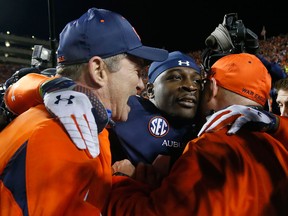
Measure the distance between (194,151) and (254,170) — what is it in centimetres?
25

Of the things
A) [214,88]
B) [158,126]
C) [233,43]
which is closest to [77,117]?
[214,88]

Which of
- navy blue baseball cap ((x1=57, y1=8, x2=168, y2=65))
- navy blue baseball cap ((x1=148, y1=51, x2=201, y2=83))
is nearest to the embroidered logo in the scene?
navy blue baseball cap ((x1=148, y1=51, x2=201, y2=83))

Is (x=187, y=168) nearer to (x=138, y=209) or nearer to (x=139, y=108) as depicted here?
(x=138, y=209)

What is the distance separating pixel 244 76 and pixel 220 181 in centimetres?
115

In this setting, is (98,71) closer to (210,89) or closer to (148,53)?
(148,53)

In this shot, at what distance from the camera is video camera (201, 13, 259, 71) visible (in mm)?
2703

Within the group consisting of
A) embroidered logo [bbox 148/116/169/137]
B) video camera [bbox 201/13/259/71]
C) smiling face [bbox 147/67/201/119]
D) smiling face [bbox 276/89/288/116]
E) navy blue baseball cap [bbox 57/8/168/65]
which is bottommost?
smiling face [bbox 276/89/288/116]

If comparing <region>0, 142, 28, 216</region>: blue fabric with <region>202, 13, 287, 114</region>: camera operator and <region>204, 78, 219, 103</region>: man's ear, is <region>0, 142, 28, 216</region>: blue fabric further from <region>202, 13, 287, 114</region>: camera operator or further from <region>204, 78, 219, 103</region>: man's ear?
<region>202, 13, 287, 114</region>: camera operator

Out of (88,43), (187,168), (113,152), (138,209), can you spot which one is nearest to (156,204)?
(138,209)

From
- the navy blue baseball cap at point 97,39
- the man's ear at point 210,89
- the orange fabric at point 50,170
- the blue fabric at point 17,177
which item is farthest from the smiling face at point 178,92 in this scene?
the blue fabric at point 17,177

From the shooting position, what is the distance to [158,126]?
2.71 meters

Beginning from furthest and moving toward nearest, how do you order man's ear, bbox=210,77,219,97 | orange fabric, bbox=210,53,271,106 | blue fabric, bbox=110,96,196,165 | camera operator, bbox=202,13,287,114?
camera operator, bbox=202,13,287,114 < blue fabric, bbox=110,96,196,165 < man's ear, bbox=210,77,219,97 < orange fabric, bbox=210,53,271,106

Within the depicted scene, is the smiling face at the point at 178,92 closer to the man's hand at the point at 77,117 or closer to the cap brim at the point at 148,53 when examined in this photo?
the cap brim at the point at 148,53

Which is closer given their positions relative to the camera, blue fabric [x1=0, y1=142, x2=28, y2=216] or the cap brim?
blue fabric [x1=0, y1=142, x2=28, y2=216]
